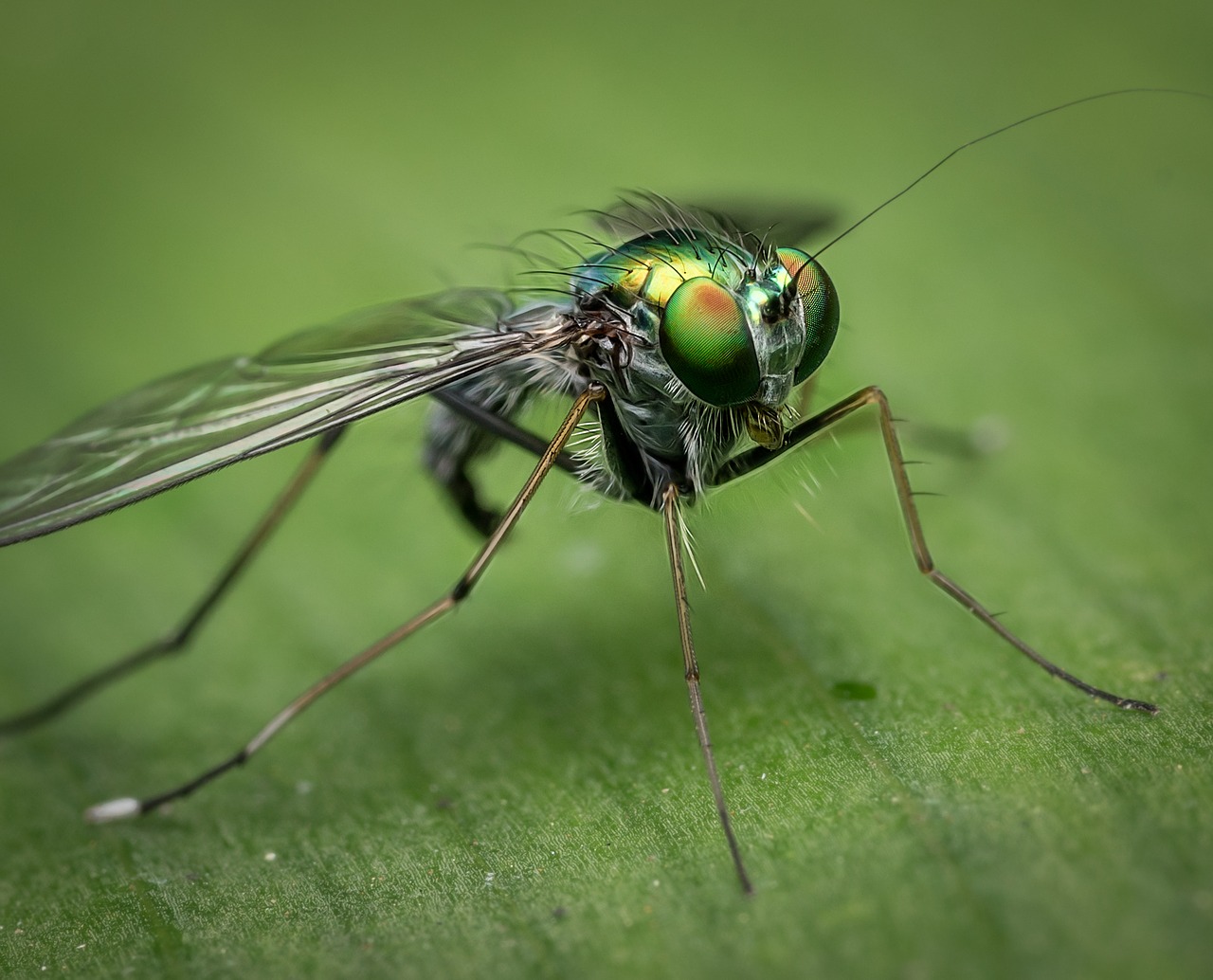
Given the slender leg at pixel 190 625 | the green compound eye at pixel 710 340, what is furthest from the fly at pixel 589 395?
the slender leg at pixel 190 625

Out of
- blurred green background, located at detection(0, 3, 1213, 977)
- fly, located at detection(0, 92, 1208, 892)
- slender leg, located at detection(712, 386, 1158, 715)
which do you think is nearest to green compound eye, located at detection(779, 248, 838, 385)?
fly, located at detection(0, 92, 1208, 892)

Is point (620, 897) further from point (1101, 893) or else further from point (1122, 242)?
point (1122, 242)

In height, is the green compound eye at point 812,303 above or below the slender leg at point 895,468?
above

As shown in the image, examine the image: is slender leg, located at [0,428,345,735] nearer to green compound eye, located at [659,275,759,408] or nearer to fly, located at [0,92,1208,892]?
fly, located at [0,92,1208,892]

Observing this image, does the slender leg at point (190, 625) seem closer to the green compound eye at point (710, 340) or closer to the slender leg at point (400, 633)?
the slender leg at point (400, 633)

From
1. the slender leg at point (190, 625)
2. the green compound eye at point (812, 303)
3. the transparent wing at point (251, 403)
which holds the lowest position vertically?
the slender leg at point (190, 625)

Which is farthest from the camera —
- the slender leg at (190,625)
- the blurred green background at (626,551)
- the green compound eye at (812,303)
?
the slender leg at (190,625)
